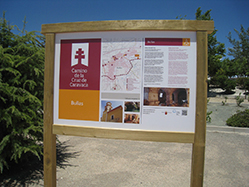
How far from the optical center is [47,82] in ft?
8.19

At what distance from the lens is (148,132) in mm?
2297

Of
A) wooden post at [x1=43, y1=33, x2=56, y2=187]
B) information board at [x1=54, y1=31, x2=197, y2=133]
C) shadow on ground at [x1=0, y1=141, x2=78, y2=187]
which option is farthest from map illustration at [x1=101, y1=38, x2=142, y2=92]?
shadow on ground at [x1=0, y1=141, x2=78, y2=187]

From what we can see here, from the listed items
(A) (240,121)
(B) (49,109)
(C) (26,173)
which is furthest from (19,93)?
(A) (240,121)

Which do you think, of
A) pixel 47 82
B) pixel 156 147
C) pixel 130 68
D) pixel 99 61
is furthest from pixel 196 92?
pixel 156 147

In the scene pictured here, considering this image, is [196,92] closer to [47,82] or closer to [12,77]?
[47,82]

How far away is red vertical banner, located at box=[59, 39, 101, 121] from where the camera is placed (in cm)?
241

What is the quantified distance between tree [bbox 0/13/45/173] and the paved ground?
773 millimetres

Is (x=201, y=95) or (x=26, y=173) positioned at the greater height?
(x=201, y=95)

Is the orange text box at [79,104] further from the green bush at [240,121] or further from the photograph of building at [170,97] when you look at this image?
the green bush at [240,121]

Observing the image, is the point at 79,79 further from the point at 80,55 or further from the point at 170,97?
the point at 170,97

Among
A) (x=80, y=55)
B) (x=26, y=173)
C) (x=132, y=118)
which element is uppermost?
(x=80, y=55)

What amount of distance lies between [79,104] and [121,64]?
2.40 ft

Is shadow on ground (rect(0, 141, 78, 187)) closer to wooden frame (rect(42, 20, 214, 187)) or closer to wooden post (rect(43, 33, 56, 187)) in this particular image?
wooden post (rect(43, 33, 56, 187))

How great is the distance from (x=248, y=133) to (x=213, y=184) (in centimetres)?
464
